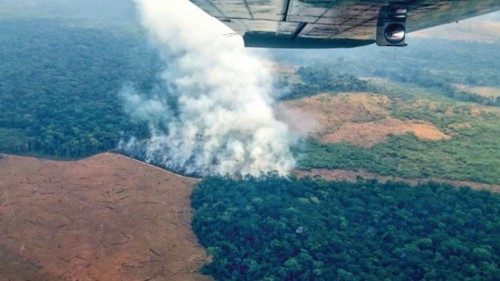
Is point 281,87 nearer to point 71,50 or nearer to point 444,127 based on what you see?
point 444,127

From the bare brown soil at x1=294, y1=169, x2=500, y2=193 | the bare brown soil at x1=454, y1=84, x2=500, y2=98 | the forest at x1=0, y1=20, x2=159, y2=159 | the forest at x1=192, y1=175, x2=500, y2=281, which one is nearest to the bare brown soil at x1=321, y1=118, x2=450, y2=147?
the bare brown soil at x1=294, y1=169, x2=500, y2=193

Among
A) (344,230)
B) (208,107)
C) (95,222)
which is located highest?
(208,107)

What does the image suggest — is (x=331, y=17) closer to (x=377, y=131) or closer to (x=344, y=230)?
(x=344, y=230)

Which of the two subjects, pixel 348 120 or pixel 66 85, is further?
pixel 66 85

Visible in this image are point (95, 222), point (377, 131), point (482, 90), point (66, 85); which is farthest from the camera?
point (482, 90)

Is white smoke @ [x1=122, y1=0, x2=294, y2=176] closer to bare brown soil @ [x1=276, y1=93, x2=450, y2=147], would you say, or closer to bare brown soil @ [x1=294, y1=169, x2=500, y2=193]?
bare brown soil @ [x1=294, y1=169, x2=500, y2=193]

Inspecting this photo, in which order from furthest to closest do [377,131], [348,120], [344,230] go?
[348,120] → [377,131] → [344,230]

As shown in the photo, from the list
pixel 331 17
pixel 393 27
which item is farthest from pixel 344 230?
pixel 393 27
